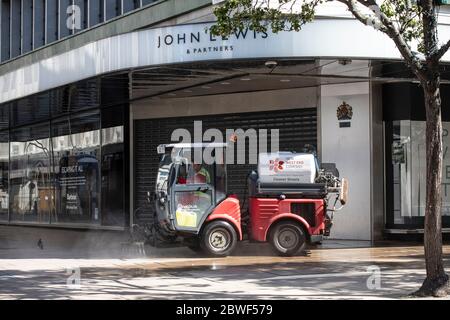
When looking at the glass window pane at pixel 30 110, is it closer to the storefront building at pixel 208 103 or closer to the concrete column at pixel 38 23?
the storefront building at pixel 208 103

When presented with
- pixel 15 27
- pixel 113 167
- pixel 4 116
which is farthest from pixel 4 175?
pixel 113 167

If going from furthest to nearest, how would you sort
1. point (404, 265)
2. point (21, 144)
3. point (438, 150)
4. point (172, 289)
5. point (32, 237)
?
point (21, 144)
point (32, 237)
point (404, 265)
point (172, 289)
point (438, 150)

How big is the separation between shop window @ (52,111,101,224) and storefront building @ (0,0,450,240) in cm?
7

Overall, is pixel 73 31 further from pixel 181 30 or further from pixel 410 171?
pixel 410 171

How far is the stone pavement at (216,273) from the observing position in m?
9.83

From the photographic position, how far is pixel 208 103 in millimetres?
20484

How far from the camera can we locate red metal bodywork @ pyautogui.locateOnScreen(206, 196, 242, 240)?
1438 centimetres

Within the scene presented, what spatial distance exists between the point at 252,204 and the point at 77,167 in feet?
37.6

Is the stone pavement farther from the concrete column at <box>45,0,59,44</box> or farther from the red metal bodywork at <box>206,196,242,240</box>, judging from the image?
the concrete column at <box>45,0,59,44</box>

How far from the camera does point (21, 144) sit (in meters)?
29.0

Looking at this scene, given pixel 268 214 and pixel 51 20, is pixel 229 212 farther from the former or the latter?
pixel 51 20

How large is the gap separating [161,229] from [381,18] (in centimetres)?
739

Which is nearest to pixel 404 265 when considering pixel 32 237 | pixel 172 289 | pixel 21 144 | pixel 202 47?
pixel 172 289

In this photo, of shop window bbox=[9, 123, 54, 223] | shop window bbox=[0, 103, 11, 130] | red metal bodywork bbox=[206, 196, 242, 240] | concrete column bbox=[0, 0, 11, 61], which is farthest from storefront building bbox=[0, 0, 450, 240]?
red metal bodywork bbox=[206, 196, 242, 240]
